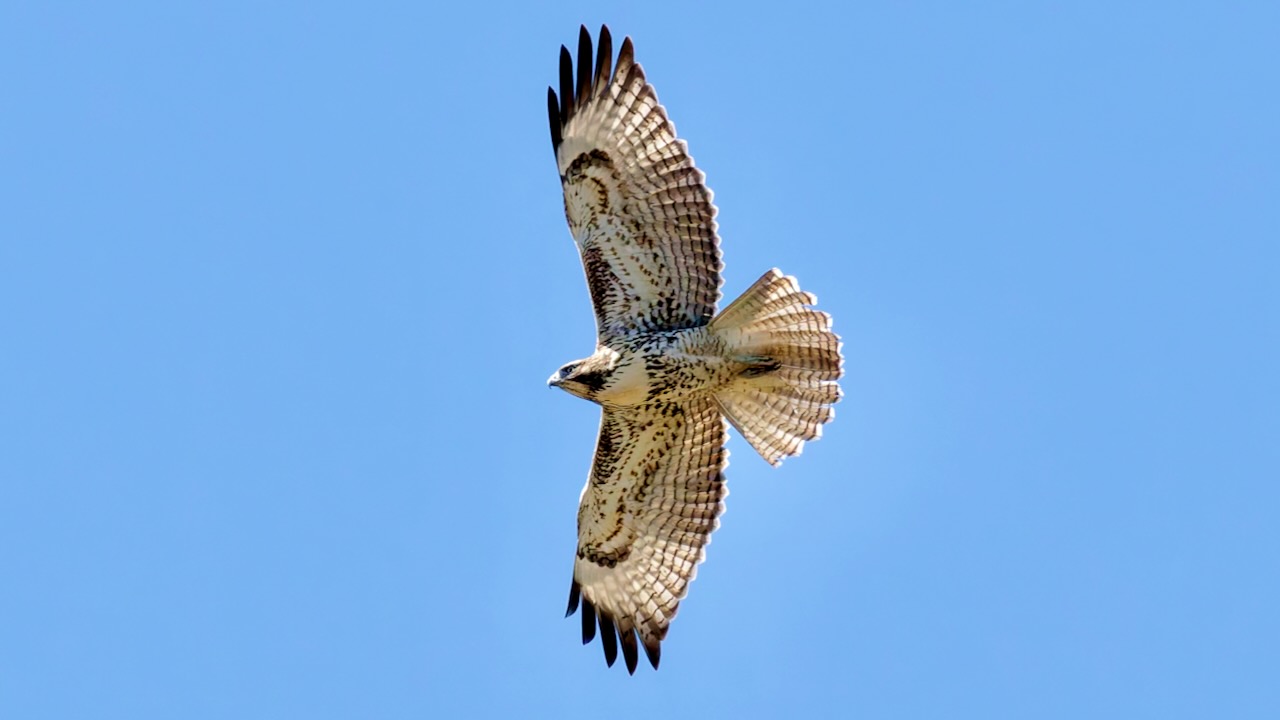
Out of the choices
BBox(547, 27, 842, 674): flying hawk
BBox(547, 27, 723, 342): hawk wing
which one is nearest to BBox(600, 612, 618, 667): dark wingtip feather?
BBox(547, 27, 842, 674): flying hawk

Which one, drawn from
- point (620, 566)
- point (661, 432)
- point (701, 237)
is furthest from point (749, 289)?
point (620, 566)

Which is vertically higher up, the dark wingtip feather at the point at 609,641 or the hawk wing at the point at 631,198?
the hawk wing at the point at 631,198

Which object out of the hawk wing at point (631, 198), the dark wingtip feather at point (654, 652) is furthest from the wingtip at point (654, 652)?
the hawk wing at point (631, 198)

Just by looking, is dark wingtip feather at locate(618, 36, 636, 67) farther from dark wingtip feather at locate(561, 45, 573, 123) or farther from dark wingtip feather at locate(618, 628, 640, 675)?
dark wingtip feather at locate(618, 628, 640, 675)

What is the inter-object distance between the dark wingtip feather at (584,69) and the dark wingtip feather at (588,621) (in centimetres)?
308

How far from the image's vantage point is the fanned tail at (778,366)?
37.4 ft

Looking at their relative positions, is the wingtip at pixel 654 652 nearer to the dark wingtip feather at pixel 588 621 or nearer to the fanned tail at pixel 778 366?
the dark wingtip feather at pixel 588 621

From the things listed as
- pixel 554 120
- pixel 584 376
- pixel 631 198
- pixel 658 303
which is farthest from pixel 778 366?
pixel 554 120

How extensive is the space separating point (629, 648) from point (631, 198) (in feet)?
9.00

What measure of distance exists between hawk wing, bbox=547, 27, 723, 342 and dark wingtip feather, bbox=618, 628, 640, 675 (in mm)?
1855

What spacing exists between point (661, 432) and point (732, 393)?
485mm

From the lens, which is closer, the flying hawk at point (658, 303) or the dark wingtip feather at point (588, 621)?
the flying hawk at point (658, 303)

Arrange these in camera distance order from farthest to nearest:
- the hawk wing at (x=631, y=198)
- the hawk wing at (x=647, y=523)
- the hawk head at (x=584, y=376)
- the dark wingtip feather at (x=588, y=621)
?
the dark wingtip feather at (x=588, y=621) → the hawk wing at (x=647, y=523) → the hawk wing at (x=631, y=198) → the hawk head at (x=584, y=376)

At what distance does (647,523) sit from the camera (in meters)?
12.2
